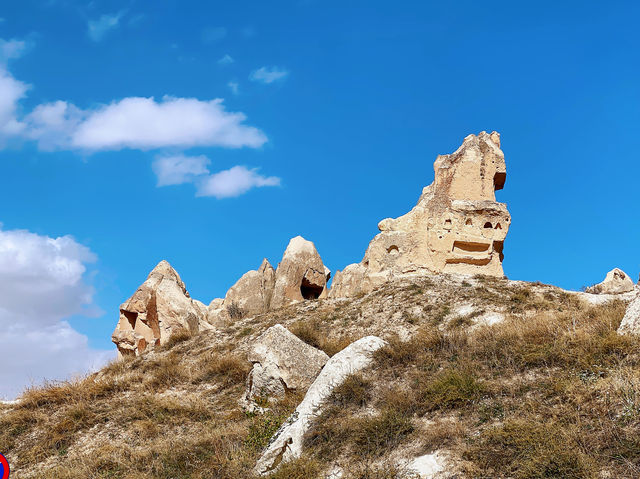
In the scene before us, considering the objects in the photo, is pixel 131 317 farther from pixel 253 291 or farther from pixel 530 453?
pixel 530 453

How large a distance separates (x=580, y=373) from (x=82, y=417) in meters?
7.66

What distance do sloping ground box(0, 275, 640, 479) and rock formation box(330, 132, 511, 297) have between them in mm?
9911

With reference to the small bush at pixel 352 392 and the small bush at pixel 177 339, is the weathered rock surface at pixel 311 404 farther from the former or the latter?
the small bush at pixel 177 339

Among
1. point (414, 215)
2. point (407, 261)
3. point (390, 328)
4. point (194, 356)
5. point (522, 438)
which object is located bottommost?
point (522, 438)

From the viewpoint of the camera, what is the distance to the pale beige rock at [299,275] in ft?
87.0

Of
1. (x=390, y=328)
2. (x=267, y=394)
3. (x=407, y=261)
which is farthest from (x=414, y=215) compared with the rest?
(x=267, y=394)

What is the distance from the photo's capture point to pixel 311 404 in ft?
24.1

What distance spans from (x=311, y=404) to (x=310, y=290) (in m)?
20.7

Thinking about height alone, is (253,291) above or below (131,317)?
above

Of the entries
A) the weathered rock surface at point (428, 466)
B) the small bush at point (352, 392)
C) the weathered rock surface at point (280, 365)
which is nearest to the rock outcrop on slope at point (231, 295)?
the weathered rock surface at point (280, 365)

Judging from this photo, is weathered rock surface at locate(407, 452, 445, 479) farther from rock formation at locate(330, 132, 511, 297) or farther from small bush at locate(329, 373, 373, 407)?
rock formation at locate(330, 132, 511, 297)

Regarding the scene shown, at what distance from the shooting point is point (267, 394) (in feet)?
29.7

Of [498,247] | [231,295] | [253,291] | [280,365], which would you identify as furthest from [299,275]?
[280,365]

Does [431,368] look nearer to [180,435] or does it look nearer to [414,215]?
[180,435]
